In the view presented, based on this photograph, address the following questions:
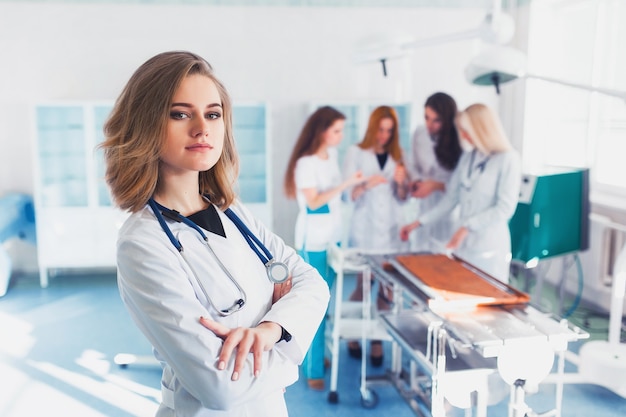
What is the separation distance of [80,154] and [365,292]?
11.0ft

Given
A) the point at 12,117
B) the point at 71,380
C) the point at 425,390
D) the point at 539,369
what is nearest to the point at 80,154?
the point at 12,117

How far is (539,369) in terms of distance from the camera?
Answer: 1.89 m

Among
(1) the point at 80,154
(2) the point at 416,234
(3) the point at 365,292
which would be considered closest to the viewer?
(3) the point at 365,292

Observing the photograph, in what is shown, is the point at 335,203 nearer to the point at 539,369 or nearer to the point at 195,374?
the point at 539,369

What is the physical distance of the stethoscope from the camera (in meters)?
1.11

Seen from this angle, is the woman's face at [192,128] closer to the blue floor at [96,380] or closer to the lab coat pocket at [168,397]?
the lab coat pocket at [168,397]

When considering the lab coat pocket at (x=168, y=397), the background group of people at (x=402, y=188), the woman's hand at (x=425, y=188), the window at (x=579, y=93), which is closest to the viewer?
the lab coat pocket at (x=168, y=397)

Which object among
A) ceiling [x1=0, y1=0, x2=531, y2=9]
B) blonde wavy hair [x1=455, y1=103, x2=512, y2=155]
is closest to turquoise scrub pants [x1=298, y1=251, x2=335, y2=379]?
blonde wavy hair [x1=455, y1=103, x2=512, y2=155]

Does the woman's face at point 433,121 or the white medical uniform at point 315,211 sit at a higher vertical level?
the woman's face at point 433,121

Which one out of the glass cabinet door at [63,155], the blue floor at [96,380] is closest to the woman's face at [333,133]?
the blue floor at [96,380]

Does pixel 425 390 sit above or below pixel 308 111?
below

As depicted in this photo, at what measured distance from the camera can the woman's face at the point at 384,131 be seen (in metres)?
3.30

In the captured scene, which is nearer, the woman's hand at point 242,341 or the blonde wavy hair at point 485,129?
the woman's hand at point 242,341

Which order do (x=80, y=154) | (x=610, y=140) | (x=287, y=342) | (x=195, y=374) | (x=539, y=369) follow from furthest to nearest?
(x=80, y=154) < (x=610, y=140) < (x=539, y=369) < (x=287, y=342) < (x=195, y=374)
